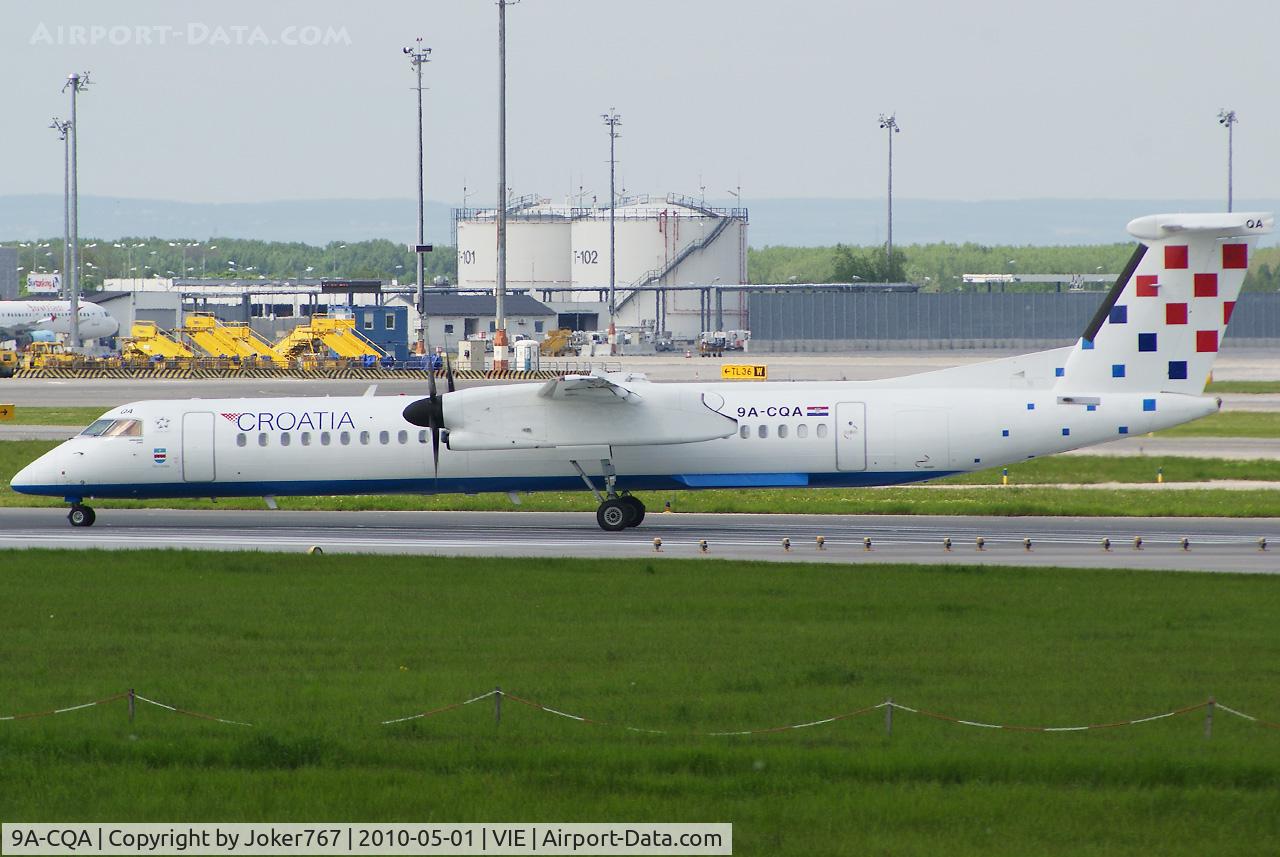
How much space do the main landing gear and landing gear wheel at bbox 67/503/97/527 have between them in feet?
34.2

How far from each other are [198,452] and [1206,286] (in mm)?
20826

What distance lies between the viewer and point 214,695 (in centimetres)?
1523

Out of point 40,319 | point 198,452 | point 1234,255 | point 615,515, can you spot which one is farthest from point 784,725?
point 40,319

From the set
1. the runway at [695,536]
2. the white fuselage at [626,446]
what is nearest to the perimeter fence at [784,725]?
the runway at [695,536]

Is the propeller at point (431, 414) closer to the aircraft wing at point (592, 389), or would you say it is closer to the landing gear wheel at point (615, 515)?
the aircraft wing at point (592, 389)

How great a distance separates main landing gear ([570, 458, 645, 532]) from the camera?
101 ft

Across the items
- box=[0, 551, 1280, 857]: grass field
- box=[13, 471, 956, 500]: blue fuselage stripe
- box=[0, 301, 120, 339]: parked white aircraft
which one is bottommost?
box=[0, 551, 1280, 857]: grass field

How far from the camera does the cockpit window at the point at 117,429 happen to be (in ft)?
104

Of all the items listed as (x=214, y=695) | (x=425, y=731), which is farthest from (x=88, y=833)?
(x=214, y=695)

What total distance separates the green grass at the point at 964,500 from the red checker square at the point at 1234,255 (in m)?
5.72

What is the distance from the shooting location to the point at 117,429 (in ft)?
104
